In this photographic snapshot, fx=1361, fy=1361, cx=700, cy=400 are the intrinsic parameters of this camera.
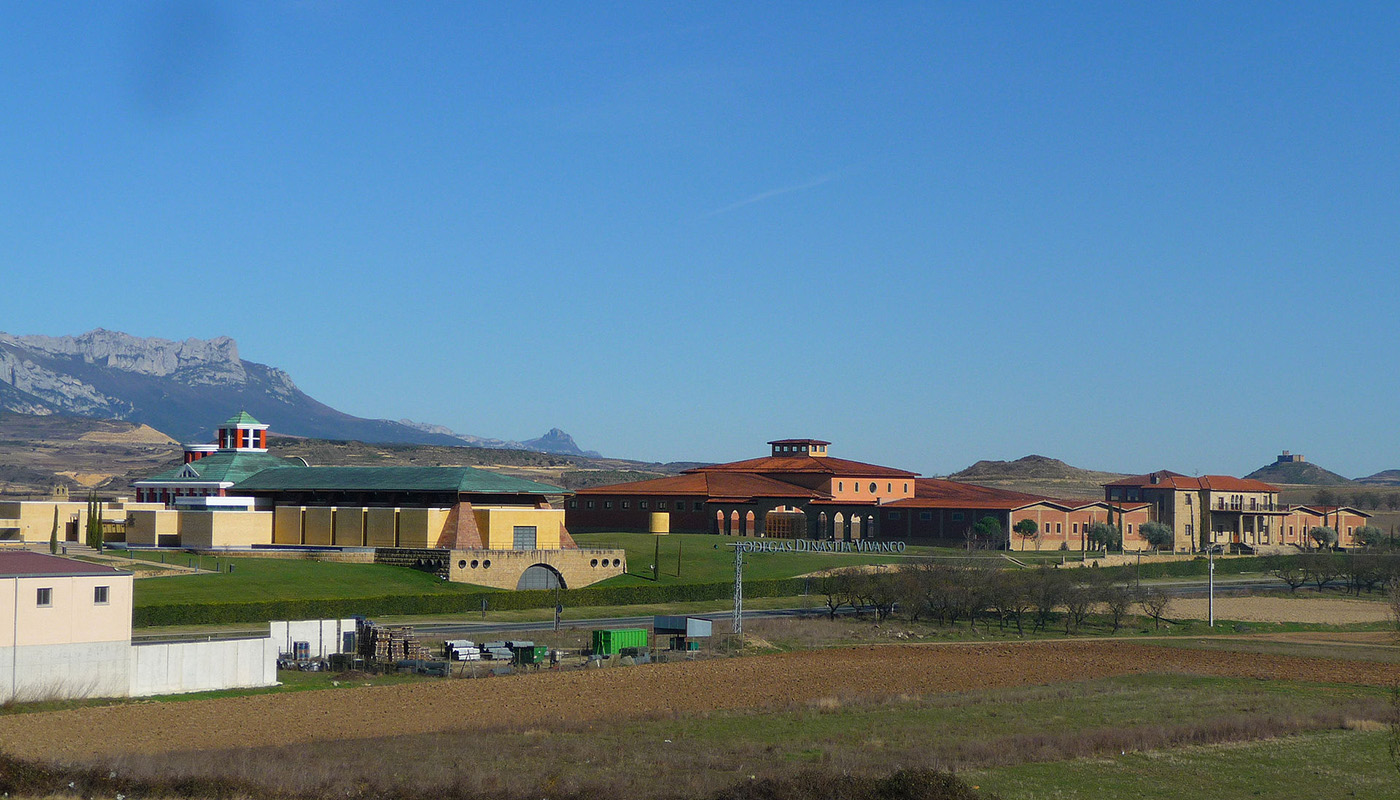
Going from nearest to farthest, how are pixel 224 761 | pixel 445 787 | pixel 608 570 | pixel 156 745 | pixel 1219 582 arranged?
pixel 445 787 < pixel 224 761 < pixel 156 745 < pixel 608 570 < pixel 1219 582

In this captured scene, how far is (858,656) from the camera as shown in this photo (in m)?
68.4

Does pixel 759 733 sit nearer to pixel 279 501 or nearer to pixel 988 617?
pixel 988 617

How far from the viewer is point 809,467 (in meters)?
145

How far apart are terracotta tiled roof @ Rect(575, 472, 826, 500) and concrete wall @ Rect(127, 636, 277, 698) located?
76.6m

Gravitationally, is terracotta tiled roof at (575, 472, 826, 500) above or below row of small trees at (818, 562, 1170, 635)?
above

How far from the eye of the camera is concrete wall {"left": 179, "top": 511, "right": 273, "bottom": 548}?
91312mm

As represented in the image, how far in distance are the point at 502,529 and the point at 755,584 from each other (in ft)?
59.3

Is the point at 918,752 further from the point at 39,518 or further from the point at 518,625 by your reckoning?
the point at 39,518

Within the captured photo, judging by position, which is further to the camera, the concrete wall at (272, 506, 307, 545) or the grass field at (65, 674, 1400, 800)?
the concrete wall at (272, 506, 307, 545)

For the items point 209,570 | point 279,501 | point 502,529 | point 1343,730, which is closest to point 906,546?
point 502,529

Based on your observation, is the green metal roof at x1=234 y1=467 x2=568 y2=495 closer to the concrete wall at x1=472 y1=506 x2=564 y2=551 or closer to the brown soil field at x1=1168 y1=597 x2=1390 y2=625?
the concrete wall at x1=472 y1=506 x2=564 y2=551

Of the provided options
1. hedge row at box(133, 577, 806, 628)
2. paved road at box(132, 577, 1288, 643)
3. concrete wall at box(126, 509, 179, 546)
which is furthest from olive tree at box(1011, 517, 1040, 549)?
concrete wall at box(126, 509, 179, 546)

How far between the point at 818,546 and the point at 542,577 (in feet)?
117

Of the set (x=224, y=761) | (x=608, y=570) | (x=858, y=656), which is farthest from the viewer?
(x=608, y=570)
